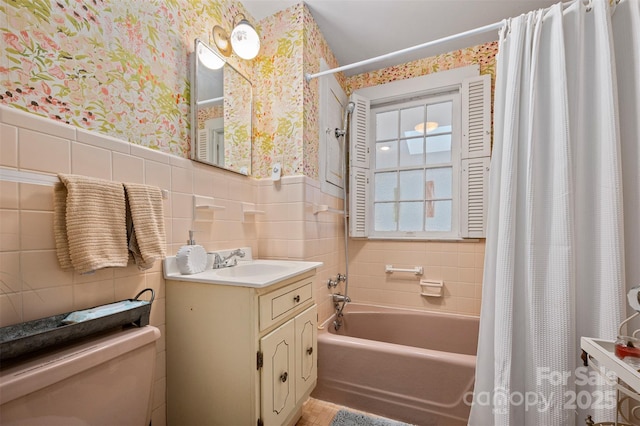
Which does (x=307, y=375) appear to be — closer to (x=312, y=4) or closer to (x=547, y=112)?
(x=547, y=112)

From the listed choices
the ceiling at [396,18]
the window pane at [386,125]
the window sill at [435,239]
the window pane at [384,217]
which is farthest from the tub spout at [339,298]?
the ceiling at [396,18]

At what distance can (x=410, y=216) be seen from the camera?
2.24 m

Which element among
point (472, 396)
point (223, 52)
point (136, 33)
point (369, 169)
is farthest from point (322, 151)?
point (472, 396)

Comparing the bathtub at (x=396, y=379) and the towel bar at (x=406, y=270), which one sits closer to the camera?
the bathtub at (x=396, y=379)

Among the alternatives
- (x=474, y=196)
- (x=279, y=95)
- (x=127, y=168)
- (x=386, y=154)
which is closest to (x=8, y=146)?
(x=127, y=168)

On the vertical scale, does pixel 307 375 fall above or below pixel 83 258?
below

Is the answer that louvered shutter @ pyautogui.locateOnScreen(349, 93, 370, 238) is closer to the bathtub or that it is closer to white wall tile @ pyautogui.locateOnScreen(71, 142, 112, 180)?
the bathtub

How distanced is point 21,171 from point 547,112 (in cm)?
195

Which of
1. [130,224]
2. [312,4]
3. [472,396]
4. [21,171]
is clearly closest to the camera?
[21,171]

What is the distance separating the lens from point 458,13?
1.71 m

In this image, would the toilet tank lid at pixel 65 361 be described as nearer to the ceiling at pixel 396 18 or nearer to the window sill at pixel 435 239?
the window sill at pixel 435 239

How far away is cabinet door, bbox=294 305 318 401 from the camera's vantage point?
1.22 m

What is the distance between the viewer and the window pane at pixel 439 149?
2.14 meters

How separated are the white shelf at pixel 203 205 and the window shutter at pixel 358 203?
120 cm
